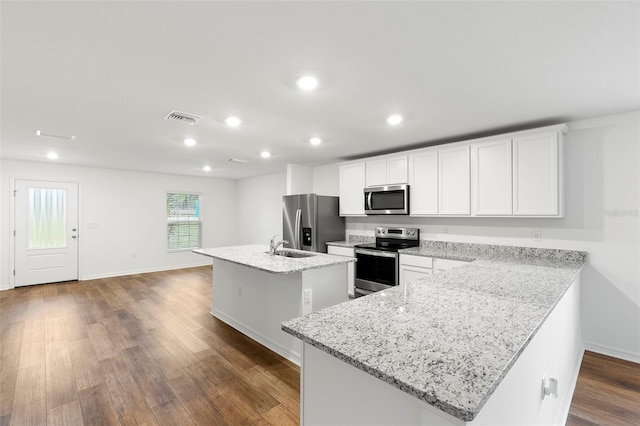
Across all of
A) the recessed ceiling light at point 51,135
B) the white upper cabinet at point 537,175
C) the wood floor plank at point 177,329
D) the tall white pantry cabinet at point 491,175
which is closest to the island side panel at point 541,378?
the white upper cabinet at point 537,175

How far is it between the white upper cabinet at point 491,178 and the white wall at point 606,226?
20.5 inches

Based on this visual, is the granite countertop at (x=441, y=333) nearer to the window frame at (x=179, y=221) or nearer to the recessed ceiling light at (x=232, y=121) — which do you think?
the recessed ceiling light at (x=232, y=121)

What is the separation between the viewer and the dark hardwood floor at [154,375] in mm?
2061

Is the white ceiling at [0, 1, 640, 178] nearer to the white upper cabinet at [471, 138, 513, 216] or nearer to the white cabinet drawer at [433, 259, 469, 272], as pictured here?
the white upper cabinet at [471, 138, 513, 216]

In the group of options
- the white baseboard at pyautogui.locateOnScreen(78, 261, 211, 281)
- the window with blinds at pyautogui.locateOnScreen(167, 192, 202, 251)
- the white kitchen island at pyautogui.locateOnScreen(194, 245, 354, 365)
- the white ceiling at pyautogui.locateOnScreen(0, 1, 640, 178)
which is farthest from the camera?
the window with blinds at pyautogui.locateOnScreen(167, 192, 202, 251)

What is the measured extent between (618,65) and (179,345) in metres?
4.28

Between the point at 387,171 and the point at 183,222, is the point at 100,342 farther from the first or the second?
the point at 183,222

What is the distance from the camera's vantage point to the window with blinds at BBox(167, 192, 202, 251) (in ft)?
23.9

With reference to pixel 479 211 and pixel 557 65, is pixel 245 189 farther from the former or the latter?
pixel 557 65

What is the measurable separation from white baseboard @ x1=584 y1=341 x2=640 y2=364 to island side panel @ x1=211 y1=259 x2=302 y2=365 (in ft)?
9.72

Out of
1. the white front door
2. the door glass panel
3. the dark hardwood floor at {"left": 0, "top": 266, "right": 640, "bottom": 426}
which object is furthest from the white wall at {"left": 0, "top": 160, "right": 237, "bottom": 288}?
the dark hardwood floor at {"left": 0, "top": 266, "right": 640, "bottom": 426}

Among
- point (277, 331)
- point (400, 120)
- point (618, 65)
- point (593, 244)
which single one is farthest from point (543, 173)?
point (277, 331)

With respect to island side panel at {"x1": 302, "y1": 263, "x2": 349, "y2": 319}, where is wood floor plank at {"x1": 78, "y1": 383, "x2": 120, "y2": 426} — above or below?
below

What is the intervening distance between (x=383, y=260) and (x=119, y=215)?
227 inches
